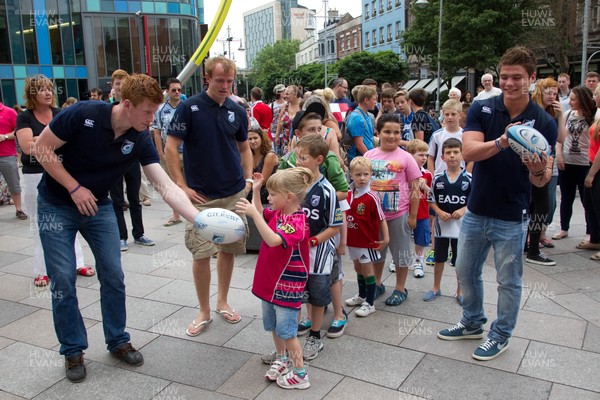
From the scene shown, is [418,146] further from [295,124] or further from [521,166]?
[521,166]

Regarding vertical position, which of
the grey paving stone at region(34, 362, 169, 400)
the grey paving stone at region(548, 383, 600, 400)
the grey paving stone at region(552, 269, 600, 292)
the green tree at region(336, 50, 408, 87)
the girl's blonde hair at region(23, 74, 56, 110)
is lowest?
the grey paving stone at region(552, 269, 600, 292)

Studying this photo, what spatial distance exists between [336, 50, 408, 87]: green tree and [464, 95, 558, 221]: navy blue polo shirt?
3859 centimetres

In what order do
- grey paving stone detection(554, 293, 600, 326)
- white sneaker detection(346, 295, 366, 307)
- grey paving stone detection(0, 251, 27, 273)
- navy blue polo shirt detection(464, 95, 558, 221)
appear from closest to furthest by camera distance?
navy blue polo shirt detection(464, 95, 558, 221)
grey paving stone detection(554, 293, 600, 326)
white sneaker detection(346, 295, 366, 307)
grey paving stone detection(0, 251, 27, 273)

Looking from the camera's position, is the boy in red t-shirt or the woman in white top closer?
the boy in red t-shirt

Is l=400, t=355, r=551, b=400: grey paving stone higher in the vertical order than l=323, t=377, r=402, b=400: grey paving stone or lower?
lower

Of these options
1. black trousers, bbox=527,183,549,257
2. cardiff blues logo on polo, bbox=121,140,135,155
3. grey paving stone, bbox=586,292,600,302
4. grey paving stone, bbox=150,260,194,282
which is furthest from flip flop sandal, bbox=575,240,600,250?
cardiff blues logo on polo, bbox=121,140,135,155

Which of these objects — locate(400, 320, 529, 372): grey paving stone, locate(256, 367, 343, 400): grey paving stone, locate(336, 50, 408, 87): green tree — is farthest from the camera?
locate(336, 50, 408, 87): green tree

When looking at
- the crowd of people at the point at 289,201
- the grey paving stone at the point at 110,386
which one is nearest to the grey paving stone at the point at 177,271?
the crowd of people at the point at 289,201

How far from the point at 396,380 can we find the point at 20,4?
3171 cm

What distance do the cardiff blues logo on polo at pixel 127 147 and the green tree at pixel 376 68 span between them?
1533 inches

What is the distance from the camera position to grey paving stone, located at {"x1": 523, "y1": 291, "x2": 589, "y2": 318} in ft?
14.2

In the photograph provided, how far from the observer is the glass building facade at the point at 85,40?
Result: 2822cm

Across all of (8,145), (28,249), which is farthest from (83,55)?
(28,249)

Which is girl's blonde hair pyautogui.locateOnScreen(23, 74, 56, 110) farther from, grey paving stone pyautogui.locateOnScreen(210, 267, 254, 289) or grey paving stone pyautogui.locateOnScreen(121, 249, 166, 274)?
grey paving stone pyautogui.locateOnScreen(210, 267, 254, 289)
